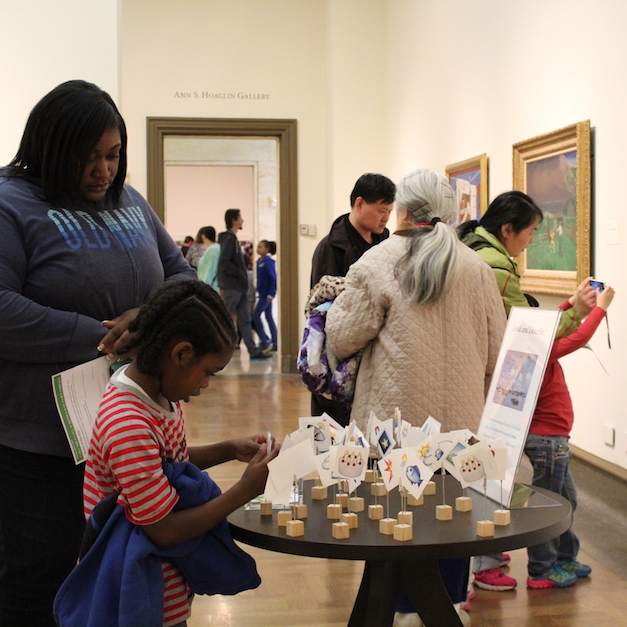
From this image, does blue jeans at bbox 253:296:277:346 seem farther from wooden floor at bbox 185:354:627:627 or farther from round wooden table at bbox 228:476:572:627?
round wooden table at bbox 228:476:572:627

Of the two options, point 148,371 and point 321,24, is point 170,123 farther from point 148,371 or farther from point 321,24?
point 148,371

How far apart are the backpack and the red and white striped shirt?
3.71ft

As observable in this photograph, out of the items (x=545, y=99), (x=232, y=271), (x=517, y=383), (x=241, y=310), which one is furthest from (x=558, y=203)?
(x=241, y=310)

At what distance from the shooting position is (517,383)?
202 centimetres

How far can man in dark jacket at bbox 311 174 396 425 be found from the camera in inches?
147

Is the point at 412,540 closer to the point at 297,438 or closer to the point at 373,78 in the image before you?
the point at 297,438

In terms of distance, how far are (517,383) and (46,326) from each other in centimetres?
114

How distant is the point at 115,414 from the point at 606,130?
3.72 meters

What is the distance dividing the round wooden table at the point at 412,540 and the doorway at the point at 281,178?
26.0ft

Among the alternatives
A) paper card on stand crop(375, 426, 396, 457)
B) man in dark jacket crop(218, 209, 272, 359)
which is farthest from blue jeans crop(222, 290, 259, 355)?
paper card on stand crop(375, 426, 396, 457)

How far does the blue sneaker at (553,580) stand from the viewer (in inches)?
133

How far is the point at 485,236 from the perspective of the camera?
3.23 m

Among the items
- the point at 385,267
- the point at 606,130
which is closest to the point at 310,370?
the point at 385,267

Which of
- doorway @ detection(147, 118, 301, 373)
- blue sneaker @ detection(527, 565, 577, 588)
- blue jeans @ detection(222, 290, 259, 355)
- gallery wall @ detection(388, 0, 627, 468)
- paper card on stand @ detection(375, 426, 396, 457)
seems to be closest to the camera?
paper card on stand @ detection(375, 426, 396, 457)
